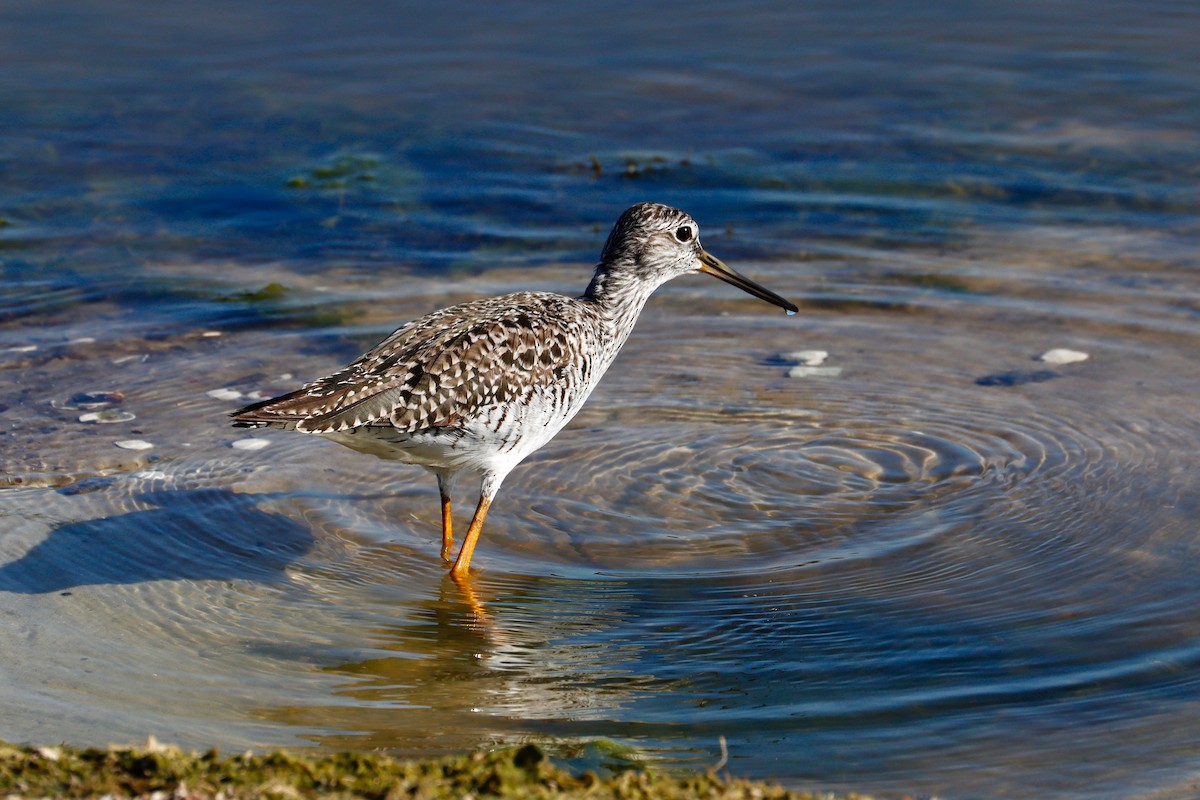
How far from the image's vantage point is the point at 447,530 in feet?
22.0

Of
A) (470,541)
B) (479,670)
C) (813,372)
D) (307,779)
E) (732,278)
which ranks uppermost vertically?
(732,278)

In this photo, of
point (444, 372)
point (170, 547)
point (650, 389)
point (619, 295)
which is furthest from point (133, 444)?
point (650, 389)

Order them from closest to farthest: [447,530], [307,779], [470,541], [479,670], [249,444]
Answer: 1. [307,779]
2. [479,670]
3. [470,541]
4. [447,530]
5. [249,444]

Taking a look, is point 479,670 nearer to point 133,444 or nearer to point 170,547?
point 170,547

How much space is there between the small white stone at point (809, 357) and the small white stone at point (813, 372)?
76 mm

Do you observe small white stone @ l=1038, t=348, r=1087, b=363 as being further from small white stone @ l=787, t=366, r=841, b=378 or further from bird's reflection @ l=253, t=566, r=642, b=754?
bird's reflection @ l=253, t=566, r=642, b=754

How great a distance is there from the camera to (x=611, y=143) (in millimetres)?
12820

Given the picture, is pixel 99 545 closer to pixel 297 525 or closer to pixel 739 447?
pixel 297 525

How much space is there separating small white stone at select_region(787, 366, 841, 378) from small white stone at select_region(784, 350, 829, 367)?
0.25ft

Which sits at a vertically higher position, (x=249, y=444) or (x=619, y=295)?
(x=619, y=295)

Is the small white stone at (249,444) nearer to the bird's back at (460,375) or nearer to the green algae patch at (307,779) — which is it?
the bird's back at (460,375)

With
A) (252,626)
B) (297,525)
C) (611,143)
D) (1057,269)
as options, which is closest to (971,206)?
(1057,269)

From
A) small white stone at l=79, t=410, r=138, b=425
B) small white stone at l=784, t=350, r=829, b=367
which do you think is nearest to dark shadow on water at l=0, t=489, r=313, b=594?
small white stone at l=79, t=410, r=138, b=425

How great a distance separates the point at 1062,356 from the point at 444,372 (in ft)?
14.1
